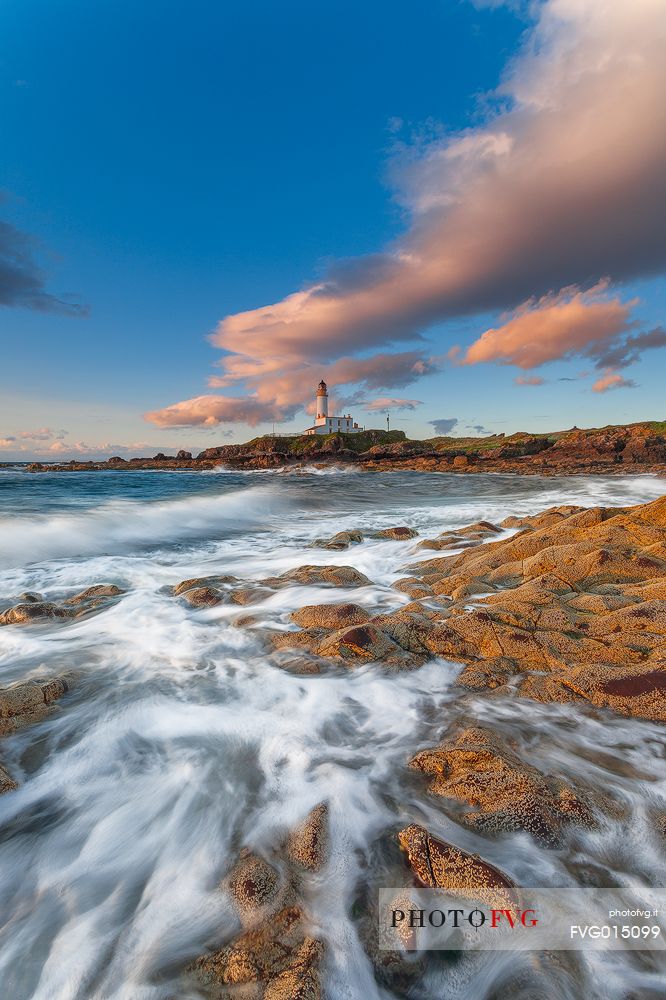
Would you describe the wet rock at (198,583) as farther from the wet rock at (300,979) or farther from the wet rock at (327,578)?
the wet rock at (300,979)

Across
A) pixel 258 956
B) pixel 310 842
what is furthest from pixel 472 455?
pixel 258 956

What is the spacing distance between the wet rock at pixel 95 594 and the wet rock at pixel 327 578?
266cm

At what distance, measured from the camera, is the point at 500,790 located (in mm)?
2746

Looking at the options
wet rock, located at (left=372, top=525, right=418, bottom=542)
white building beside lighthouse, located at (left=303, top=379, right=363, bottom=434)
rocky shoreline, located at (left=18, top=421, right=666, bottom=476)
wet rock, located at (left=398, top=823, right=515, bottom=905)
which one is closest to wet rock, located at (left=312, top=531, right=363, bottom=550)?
wet rock, located at (left=372, top=525, right=418, bottom=542)

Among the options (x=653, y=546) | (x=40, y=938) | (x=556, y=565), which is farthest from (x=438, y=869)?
(x=653, y=546)

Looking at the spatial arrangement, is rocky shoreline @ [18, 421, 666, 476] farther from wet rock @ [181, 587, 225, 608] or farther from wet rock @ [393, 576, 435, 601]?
wet rock @ [181, 587, 225, 608]

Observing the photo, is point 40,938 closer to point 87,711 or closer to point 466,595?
point 87,711

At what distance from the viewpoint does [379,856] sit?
2551 millimetres

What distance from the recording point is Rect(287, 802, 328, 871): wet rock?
2518 millimetres

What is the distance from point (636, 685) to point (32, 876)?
4568 mm

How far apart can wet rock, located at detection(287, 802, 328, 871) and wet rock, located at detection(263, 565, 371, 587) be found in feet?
16.2

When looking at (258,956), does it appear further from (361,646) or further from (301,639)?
(301,639)

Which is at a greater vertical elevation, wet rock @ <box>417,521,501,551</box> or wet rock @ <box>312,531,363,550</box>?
wet rock @ <box>417,521,501,551</box>

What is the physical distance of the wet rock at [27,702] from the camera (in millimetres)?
3822
